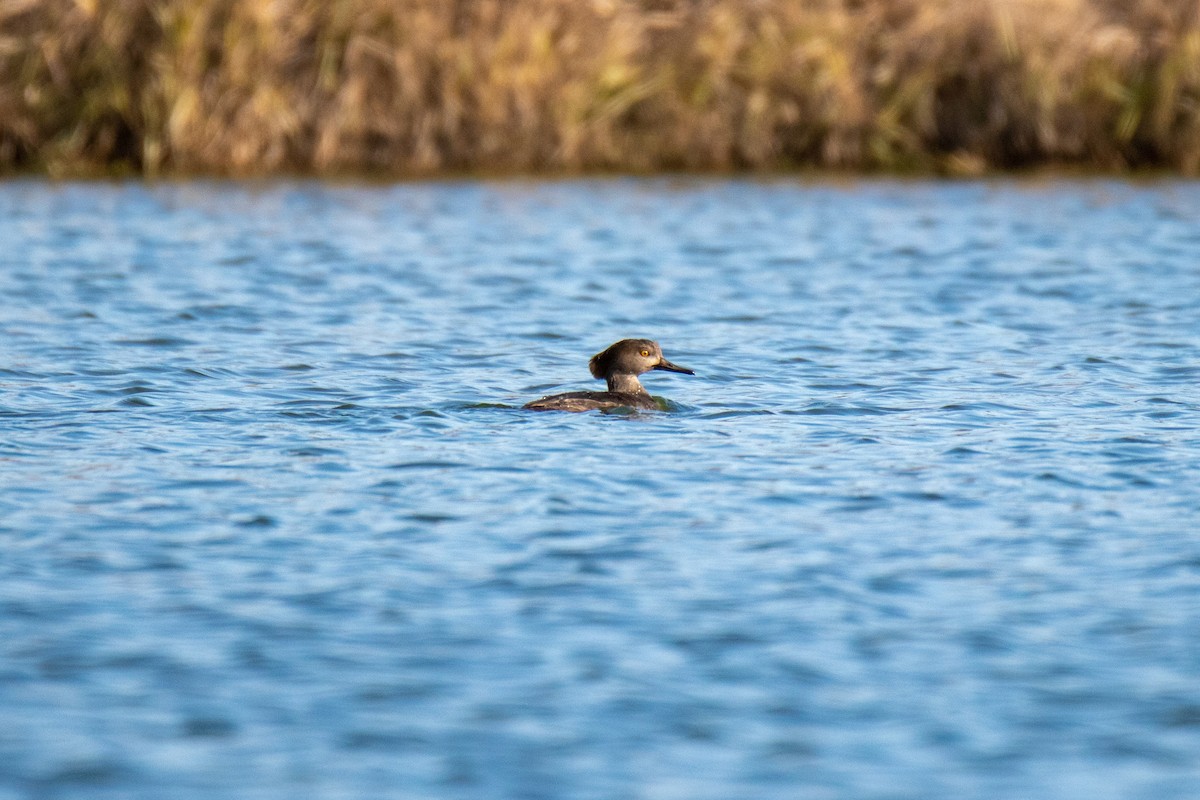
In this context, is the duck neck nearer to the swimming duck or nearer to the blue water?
the swimming duck

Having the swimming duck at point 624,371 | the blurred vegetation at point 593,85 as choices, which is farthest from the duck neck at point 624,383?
the blurred vegetation at point 593,85

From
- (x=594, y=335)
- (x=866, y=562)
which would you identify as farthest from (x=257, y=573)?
(x=594, y=335)

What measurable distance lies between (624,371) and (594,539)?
3434 millimetres

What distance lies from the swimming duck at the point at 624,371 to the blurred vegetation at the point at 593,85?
9424mm

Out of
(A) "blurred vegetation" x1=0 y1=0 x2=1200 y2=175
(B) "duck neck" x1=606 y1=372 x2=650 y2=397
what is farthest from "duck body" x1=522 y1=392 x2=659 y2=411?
(A) "blurred vegetation" x1=0 y1=0 x2=1200 y2=175

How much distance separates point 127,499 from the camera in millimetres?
7688

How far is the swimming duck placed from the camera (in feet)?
32.5

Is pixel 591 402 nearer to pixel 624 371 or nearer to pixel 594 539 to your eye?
pixel 624 371

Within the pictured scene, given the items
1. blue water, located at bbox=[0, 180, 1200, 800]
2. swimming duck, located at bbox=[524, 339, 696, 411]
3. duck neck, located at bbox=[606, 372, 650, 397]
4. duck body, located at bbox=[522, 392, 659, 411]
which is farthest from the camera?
duck neck, located at bbox=[606, 372, 650, 397]

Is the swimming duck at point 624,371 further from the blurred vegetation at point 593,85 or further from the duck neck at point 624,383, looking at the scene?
the blurred vegetation at point 593,85

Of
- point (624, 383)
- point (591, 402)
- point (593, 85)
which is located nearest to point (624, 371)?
point (624, 383)

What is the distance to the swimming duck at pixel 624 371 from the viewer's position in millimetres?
9898

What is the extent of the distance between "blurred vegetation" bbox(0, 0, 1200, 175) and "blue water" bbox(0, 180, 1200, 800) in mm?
4230

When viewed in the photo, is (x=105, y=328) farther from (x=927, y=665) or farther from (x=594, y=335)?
(x=927, y=665)
